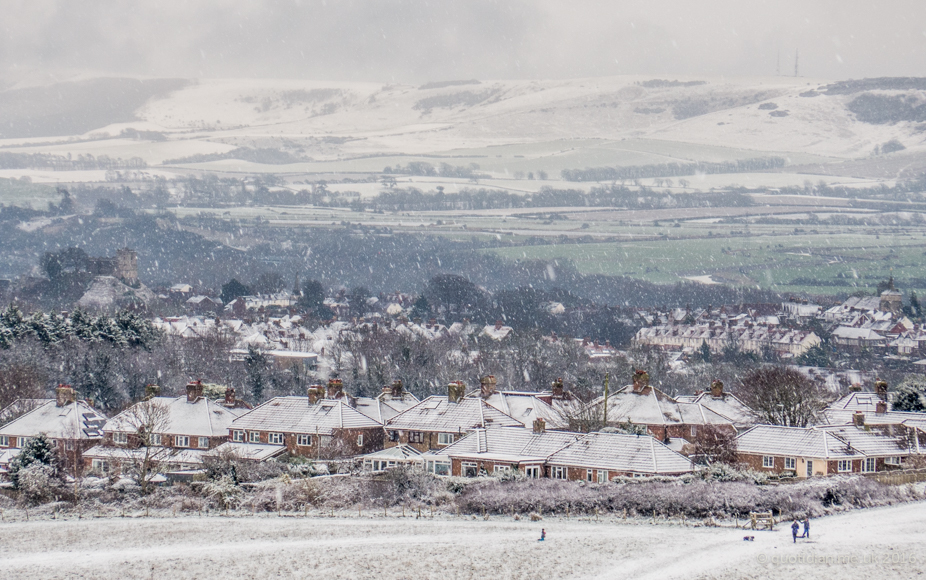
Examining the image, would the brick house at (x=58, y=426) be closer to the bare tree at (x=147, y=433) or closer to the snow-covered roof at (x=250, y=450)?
the bare tree at (x=147, y=433)

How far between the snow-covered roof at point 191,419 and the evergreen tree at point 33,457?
8.67 meters

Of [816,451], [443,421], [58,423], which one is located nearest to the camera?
[816,451]

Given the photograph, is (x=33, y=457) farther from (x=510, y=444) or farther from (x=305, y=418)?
(x=510, y=444)

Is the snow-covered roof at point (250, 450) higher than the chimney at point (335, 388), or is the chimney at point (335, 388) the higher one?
the chimney at point (335, 388)

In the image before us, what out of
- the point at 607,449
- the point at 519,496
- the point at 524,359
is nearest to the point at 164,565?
the point at 519,496

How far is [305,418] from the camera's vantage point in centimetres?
8038

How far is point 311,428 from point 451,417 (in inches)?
331

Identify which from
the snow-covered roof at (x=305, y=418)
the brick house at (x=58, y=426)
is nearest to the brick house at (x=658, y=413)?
the snow-covered roof at (x=305, y=418)

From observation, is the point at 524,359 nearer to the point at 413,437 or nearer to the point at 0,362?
the point at 0,362

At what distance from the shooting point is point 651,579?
4797 cm

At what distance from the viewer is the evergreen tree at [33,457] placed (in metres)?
71.1

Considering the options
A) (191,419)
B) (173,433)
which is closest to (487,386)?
(191,419)

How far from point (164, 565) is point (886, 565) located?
27.8 m

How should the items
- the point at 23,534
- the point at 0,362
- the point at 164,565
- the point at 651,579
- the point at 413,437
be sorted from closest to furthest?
the point at 651,579
the point at 164,565
the point at 23,534
the point at 413,437
the point at 0,362
